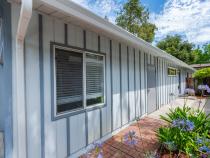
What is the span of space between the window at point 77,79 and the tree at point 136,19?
17756mm

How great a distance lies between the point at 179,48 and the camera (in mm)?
27984

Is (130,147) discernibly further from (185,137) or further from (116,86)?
(116,86)

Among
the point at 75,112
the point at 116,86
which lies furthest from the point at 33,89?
the point at 116,86

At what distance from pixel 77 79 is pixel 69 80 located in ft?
0.77

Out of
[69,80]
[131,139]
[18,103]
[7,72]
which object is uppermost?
[7,72]

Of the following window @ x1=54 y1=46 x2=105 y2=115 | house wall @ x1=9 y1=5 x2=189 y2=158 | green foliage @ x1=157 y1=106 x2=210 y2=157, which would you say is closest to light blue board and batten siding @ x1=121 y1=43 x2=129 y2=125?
house wall @ x1=9 y1=5 x2=189 y2=158

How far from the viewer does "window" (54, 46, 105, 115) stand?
3.36 metres

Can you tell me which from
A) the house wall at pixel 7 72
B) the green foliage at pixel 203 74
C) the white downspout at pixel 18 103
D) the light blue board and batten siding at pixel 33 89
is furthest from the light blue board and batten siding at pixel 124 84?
the green foliage at pixel 203 74

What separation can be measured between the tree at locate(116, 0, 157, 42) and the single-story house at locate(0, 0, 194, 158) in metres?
16.6

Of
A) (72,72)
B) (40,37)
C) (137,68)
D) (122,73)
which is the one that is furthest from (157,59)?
(40,37)

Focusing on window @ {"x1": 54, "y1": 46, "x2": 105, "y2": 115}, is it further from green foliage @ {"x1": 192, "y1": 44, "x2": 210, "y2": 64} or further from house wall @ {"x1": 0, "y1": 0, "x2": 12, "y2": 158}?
green foliage @ {"x1": 192, "y1": 44, "x2": 210, "y2": 64}

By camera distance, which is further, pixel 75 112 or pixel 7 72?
pixel 75 112

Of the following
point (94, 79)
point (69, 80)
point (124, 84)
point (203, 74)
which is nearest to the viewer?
point (69, 80)

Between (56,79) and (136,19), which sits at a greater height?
(136,19)
